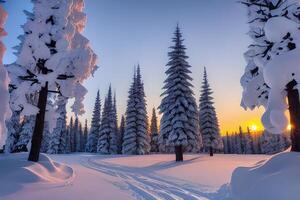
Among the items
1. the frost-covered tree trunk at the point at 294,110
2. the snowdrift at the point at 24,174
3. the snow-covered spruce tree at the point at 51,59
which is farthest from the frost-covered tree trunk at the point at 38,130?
the frost-covered tree trunk at the point at 294,110

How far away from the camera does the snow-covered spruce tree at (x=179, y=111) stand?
93.3ft

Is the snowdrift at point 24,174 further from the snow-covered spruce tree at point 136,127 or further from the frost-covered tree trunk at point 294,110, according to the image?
the snow-covered spruce tree at point 136,127

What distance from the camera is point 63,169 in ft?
47.0

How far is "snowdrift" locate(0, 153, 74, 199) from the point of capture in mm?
9570

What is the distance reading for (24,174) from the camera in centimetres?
1078

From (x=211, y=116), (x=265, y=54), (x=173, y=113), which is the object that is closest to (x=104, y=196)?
(x=265, y=54)

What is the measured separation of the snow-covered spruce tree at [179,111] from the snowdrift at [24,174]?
53.1ft

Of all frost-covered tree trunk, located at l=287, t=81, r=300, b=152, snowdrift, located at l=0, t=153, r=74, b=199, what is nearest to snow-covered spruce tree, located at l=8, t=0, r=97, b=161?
snowdrift, located at l=0, t=153, r=74, b=199

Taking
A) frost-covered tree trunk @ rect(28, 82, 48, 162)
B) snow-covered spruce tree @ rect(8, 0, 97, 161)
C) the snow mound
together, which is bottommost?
the snow mound

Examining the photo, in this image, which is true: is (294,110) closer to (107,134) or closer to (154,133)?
(107,134)

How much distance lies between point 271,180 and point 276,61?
4.53 m

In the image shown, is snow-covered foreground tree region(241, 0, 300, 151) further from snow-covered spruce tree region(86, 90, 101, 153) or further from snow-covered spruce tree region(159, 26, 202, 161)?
snow-covered spruce tree region(86, 90, 101, 153)

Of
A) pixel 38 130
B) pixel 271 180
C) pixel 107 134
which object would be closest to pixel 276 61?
pixel 271 180

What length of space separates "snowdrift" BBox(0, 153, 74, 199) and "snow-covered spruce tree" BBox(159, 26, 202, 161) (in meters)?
16.2
